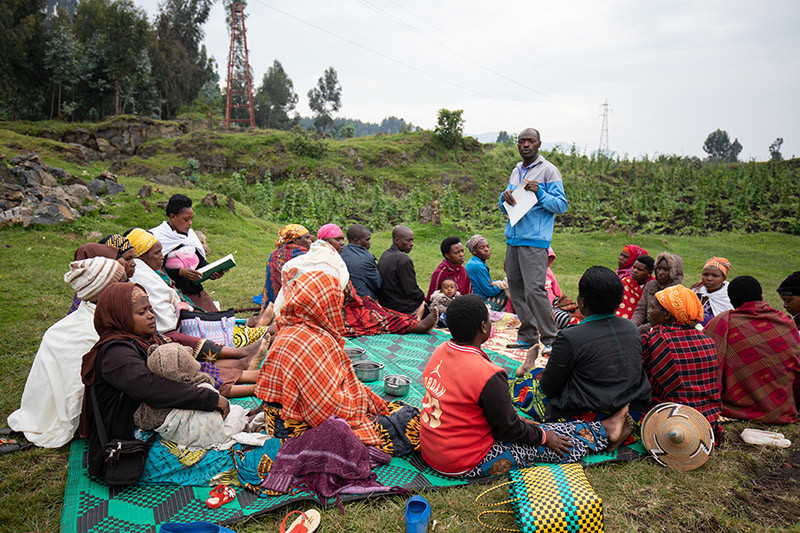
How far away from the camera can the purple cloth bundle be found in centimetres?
258

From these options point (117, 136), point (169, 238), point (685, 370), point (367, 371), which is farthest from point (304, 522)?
point (117, 136)

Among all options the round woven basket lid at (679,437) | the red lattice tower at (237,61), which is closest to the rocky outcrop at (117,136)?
the red lattice tower at (237,61)

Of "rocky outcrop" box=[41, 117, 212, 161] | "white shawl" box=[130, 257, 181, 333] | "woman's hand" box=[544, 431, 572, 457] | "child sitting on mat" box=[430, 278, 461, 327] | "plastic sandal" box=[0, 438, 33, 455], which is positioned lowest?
"plastic sandal" box=[0, 438, 33, 455]

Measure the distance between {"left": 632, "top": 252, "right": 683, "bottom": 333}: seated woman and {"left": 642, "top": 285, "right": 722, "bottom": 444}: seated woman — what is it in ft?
4.47

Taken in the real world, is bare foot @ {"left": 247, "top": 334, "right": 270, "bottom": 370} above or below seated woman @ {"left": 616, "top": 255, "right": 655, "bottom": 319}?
below

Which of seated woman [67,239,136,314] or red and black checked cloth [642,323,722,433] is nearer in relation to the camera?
red and black checked cloth [642,323,722,433]

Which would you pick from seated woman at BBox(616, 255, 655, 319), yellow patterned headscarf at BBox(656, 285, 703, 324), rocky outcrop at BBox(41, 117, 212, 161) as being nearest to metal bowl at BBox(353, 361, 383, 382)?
yellow patterned headscarf at BBox(656, 285, 703, 324)

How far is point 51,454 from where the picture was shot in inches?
117

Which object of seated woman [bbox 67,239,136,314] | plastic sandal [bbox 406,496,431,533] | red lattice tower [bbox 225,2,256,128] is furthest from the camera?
red lattice tower [bbox 225,2,256,128]

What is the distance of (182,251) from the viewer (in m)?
5.11

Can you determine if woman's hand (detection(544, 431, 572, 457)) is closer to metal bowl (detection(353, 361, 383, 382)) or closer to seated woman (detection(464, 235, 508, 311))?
metal bowl (detection(353, 361, 383, 382))

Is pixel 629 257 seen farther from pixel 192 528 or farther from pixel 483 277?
pixel 192 528

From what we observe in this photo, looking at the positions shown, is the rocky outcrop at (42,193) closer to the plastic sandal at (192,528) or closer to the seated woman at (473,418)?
the plastic sandal at (192,528)

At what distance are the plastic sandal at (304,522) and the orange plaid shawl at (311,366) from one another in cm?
56
